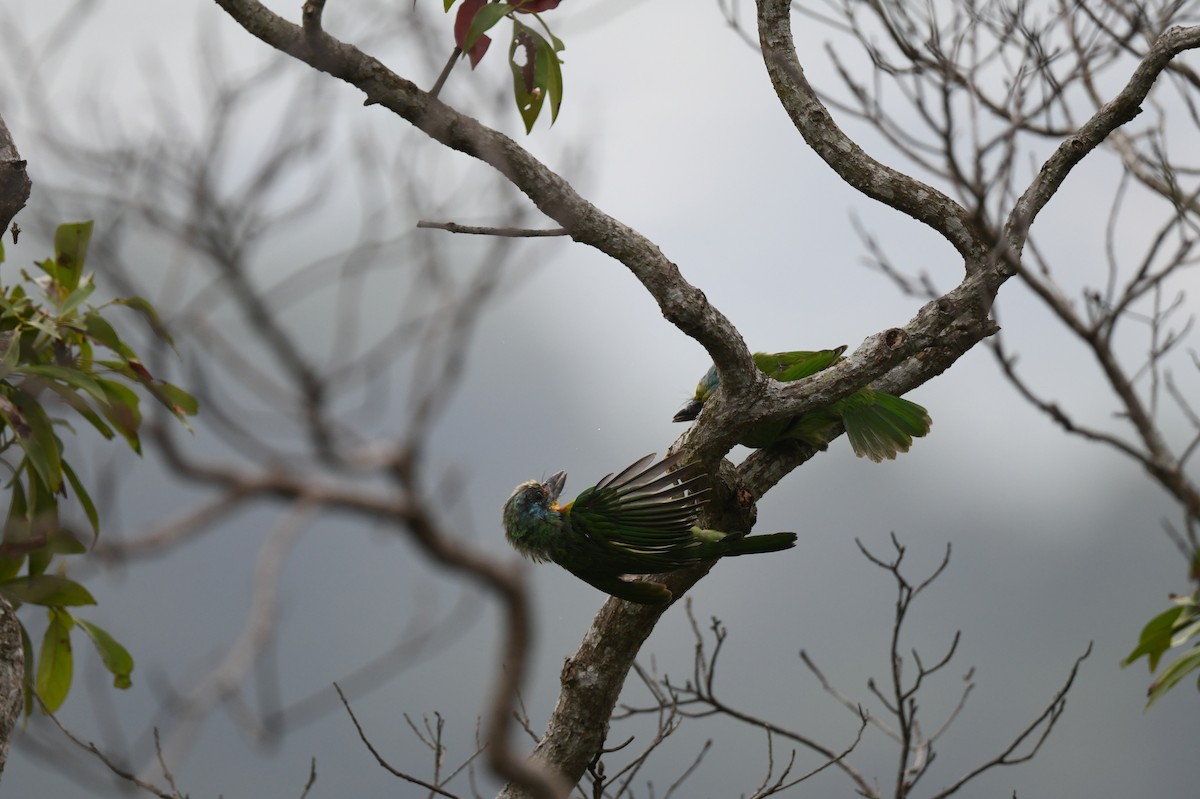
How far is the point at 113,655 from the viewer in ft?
10.0

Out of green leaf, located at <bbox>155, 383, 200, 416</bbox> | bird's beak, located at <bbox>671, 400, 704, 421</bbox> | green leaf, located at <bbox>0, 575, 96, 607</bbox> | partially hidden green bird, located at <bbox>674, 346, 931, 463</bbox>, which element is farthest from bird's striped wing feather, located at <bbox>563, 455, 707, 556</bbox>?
green leaf, located at <bbox>0, 575, 96, 607</bbox>

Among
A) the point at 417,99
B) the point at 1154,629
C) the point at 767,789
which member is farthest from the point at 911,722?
the point at 417,99

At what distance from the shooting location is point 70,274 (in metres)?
3.06

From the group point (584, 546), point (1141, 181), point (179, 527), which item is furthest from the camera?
point (1141, 181)

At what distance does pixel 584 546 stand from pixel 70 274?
65.9 inches

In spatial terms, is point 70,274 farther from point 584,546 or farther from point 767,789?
point 767,789

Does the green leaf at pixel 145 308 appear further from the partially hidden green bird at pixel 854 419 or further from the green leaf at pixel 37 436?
the partially hidden green bird at pixel 854 419

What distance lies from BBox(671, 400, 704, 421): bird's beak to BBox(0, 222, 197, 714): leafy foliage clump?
4.74 ft

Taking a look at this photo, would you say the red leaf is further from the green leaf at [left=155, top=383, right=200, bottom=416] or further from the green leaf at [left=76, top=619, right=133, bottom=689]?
the green leaf at [left=76, top=619, right=133, bottom=689]

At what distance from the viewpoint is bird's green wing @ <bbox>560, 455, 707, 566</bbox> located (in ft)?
8.57

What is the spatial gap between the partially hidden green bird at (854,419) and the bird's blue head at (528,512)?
0.54m

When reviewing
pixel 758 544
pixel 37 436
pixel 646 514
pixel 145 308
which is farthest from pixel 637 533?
pixel 37 436

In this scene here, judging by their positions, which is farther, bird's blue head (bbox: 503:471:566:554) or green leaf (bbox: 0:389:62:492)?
bird's blue head (bbox: 503:471:566:554)

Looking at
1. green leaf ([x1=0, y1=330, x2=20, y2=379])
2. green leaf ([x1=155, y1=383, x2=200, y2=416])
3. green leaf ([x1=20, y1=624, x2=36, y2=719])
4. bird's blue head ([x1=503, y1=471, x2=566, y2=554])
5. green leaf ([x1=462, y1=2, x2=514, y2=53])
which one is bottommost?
green leaf ([x1=20, y1=624, x2=36, y2=719])
